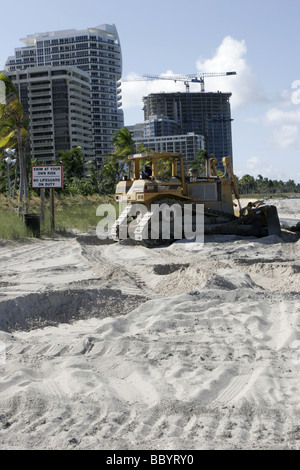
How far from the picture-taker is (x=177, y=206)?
678 inches

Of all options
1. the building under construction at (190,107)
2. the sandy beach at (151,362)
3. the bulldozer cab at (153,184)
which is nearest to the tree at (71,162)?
the bulldozer cab at (153,184)

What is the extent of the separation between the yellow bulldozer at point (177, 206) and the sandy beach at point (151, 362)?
22.5ft

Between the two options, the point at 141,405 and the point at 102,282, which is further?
the point at 102,282

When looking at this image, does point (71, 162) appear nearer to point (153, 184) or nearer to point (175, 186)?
point (175, 186)

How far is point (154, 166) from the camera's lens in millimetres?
17375

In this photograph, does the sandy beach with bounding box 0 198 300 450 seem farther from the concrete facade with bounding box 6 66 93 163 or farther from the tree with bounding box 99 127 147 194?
the concrete facade with bounding box 6 66 93 163

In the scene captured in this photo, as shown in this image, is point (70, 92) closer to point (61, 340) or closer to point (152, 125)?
point (152, 125)

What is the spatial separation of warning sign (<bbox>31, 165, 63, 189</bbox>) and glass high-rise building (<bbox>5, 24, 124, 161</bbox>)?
114 meters

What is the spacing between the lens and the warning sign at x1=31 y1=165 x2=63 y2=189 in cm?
1947

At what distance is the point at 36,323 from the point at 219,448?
3.83 m

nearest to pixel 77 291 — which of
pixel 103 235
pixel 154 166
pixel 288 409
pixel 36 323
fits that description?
pixel 36 323

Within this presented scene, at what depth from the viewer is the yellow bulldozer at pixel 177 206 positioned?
16.8 m

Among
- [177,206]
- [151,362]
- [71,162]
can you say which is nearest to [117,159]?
[71,162]

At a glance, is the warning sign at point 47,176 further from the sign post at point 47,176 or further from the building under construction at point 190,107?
the building under construction at point 190,107
